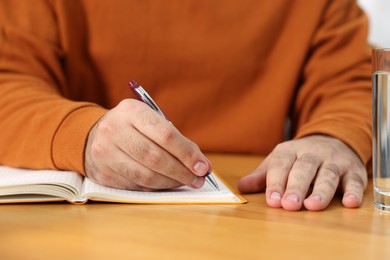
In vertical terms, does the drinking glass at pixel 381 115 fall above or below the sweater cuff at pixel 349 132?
above

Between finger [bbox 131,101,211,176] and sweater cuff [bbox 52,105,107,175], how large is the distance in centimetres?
12

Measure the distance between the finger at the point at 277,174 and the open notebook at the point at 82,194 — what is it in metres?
0.04

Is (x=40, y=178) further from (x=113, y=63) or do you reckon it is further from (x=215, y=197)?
(x=113, y=63)

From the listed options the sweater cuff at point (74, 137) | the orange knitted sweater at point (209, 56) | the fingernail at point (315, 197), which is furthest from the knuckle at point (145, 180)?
the orange knitted sweater at point (209, 56)

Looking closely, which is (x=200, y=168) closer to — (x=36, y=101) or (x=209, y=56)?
(x=36, y=101)

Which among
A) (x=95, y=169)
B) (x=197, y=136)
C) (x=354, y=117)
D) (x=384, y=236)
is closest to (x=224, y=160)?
(x=197, y=136)

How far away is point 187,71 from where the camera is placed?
4.70ft

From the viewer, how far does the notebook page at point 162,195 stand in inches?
33.4

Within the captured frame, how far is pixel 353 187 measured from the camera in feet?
2.96

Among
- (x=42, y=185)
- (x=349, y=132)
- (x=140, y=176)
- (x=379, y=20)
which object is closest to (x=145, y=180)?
(x=140, y=176)

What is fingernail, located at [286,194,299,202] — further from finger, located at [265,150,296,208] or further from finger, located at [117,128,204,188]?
finger, located at [117,128,204,188]

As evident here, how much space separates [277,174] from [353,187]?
0.11 metres

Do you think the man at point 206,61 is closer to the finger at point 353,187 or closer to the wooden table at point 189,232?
the finger at point 353,187

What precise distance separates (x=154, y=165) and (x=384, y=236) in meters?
Answer: 0.31
